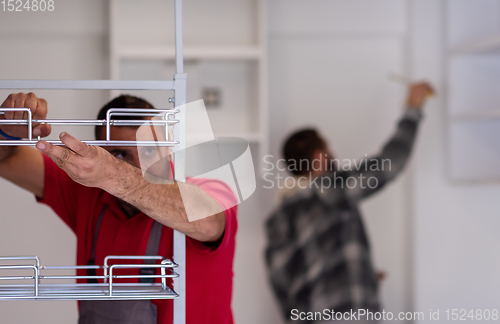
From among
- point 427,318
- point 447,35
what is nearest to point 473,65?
point 447,35

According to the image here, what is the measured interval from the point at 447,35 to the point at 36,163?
5.54 feet

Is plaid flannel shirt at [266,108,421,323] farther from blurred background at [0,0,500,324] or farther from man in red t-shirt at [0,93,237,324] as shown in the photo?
man in red t-shirt at [0,93,237,324]

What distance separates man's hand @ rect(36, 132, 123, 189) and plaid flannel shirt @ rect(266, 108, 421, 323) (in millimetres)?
1217

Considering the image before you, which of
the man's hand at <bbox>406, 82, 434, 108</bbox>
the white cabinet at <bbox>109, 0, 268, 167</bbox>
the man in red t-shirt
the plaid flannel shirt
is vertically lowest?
the plaid flannel shirt

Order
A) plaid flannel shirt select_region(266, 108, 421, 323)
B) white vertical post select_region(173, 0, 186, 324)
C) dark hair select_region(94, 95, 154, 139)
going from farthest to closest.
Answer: plaid flannel shirt select_region(266, 108, 421, 323) < dark hair select_region(94, 95, 154, 139) < white vertical post select_region(173, 0, 186, 324)

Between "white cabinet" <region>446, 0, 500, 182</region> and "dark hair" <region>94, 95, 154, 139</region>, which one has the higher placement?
"white cabinet" <region>446, 0, 500, 182</region>

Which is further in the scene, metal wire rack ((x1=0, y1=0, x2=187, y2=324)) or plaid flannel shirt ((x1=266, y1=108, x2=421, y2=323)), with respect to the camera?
plaid flannel shirt ((x1=266, y1=108, x2=421, y2=323))

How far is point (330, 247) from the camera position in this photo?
1634 mm

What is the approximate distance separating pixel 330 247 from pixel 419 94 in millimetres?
744

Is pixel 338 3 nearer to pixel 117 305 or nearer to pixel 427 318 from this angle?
pixel 427 318

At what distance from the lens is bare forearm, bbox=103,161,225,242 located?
0.51 m

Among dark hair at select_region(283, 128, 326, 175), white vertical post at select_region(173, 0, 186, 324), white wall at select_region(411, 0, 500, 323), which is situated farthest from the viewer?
white wall at select_region(411, 0, 500, 323)

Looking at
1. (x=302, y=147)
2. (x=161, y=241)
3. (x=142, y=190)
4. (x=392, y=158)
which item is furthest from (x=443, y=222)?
(x=142, y=190)

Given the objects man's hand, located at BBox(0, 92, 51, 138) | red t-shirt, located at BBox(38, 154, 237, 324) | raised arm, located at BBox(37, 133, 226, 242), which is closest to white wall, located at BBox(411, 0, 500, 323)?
red t-shirt, located at BBox(38, 154, 237, 324)
